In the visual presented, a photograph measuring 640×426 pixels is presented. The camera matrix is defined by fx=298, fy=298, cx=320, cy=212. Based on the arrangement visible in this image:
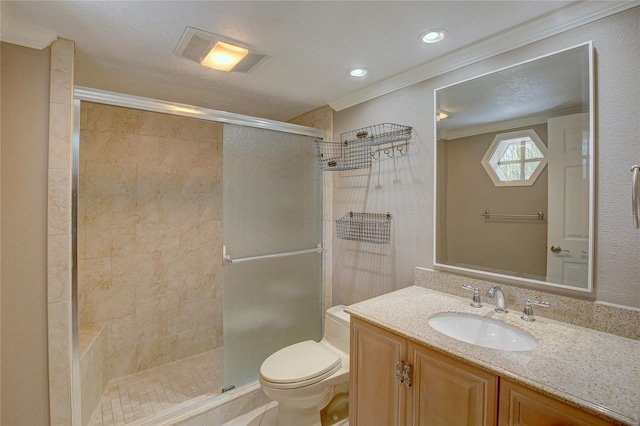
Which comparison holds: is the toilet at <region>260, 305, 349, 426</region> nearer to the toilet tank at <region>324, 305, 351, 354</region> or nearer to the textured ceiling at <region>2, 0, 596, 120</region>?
the toilet tank at <region>324, 305, 351, 354</region>

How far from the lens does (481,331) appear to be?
4.66 feet

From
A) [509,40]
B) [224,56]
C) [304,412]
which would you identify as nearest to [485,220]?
[509,40]

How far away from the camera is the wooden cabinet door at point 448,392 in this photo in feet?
3.33

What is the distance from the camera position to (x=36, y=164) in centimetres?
145

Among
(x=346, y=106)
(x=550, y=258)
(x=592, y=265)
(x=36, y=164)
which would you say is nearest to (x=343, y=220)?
(x=346, y=106)

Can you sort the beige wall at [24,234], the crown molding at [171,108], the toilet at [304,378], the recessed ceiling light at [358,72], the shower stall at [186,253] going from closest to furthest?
1. the beige wall at [24,234]
2. the crown molding at [171,108]
3. the toilet at [304,378]
4. the recessed ceiling light at [358,72]
5. the shower stall at [186,253]

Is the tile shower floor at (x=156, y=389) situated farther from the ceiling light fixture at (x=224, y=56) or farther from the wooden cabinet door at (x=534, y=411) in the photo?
the ceiling light fixture at (x=224, y=56)

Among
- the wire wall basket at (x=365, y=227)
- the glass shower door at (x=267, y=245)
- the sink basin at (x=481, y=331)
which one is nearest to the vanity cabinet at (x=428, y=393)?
the sink basin at (x=481, y=331)

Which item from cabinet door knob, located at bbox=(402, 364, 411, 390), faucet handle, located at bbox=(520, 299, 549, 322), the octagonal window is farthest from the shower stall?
faucet handle, located at bbox=(520, 299, 549, 322)

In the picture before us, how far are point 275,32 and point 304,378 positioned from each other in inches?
72.7

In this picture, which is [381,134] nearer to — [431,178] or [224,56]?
[431,178]

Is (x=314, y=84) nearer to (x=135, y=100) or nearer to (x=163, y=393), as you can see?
(x=135, y=100)

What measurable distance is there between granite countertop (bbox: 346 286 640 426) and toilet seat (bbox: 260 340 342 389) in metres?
0.53

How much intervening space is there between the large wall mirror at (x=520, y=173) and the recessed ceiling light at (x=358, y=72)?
1.52 feet
